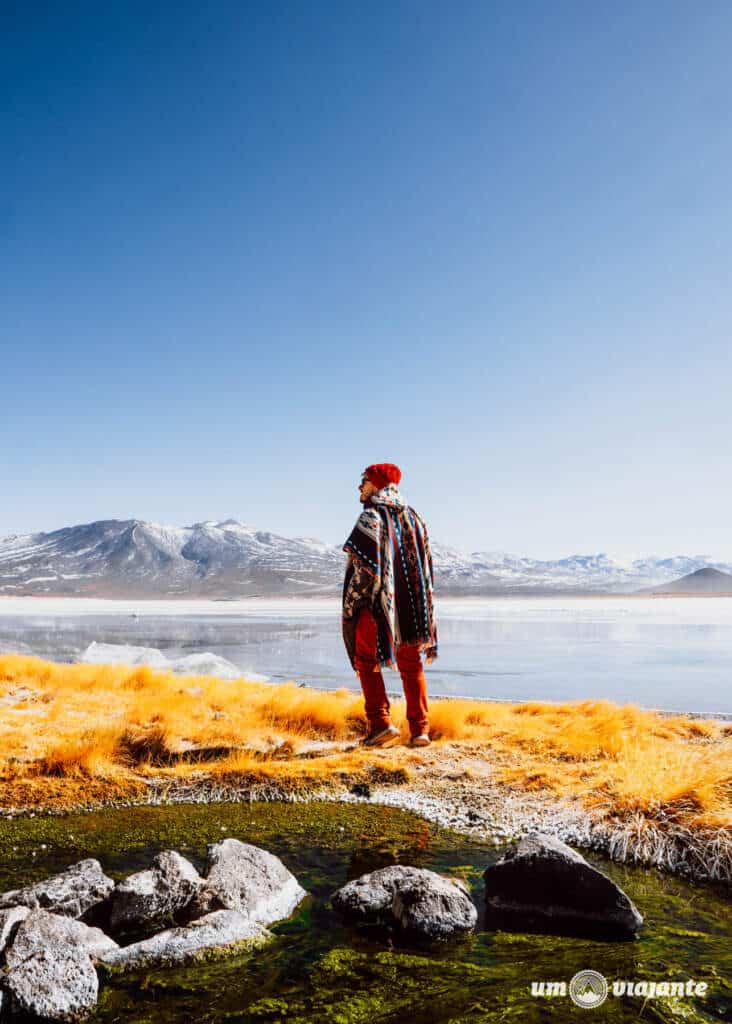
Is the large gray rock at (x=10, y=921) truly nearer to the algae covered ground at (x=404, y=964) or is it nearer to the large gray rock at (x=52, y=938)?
the large gray rock at (x=52, y=938)

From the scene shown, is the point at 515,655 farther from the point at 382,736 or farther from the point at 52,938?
the point at 52,938

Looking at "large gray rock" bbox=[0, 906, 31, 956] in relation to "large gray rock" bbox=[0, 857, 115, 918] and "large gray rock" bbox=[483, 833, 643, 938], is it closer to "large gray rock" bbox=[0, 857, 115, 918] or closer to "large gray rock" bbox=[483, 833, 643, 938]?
"large gray rock" bbox=[0, 857, 115, 918]

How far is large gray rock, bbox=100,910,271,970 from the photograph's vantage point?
2.21 meters

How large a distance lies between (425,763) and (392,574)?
1.38 metres

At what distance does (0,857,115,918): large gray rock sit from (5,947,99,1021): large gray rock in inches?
19.0

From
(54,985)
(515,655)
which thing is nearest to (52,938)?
(54,985)

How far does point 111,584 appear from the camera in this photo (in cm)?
14412

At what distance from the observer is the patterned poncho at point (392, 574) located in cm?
521

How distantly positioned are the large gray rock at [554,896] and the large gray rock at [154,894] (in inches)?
44.6

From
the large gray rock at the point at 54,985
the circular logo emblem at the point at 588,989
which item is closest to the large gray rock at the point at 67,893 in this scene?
the large gray rock at the point at 54,985

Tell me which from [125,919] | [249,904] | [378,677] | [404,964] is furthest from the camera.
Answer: [378,677]

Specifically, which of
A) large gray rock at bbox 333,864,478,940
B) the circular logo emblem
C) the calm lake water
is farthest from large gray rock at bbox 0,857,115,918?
the calm lake water

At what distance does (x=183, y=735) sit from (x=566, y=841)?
330 cm

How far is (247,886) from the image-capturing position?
2.64 m
